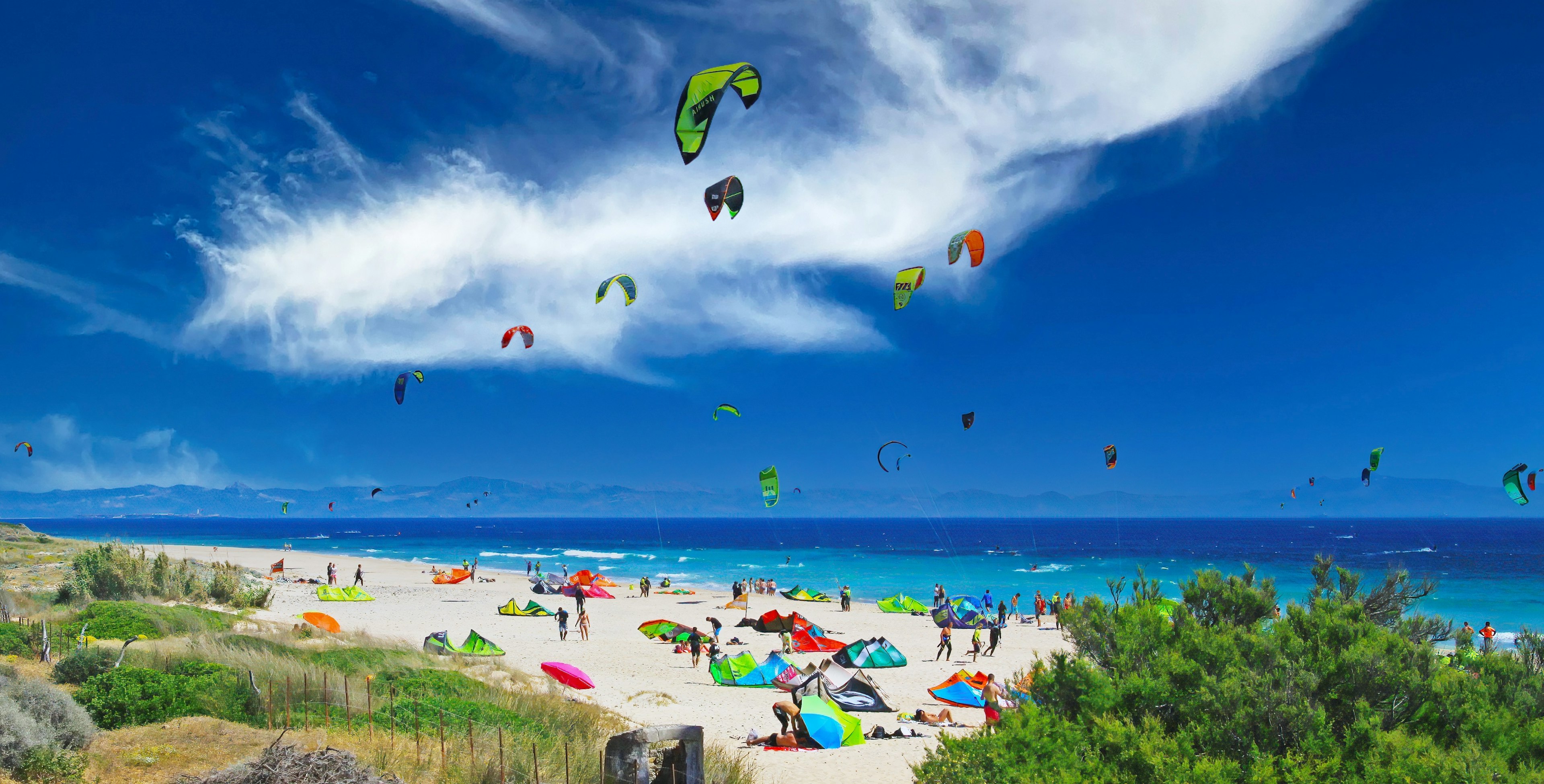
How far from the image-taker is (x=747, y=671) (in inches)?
687

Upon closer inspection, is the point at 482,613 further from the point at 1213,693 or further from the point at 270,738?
the point at 1213,693

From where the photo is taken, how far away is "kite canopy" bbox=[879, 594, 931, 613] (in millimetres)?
34969

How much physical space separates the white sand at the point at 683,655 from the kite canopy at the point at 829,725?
0.50ft

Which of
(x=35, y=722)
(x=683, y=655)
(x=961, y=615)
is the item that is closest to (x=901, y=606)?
(x=961, y=615)

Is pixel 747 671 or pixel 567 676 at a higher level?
pixel 567 676

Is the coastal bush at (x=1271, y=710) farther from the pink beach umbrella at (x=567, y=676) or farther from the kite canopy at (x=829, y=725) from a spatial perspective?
the pink beach umbrella at (x=567, y=676)

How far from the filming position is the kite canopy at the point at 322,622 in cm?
1975

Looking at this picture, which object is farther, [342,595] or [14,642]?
[342,595]

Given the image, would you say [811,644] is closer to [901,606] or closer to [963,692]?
[963,692]

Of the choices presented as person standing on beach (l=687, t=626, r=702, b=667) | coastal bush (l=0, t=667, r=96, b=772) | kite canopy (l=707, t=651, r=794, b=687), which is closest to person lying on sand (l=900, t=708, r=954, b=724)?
kite canopy (l=707, t=651, r=794, b=687)

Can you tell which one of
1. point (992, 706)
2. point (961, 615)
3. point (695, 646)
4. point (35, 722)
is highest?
point (35, 722)

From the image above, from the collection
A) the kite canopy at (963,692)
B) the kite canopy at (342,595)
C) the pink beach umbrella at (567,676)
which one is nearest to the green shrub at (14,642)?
the pink beach umbrella at (567,676)

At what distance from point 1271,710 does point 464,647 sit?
718 inches

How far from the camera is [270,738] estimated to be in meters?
7.73
